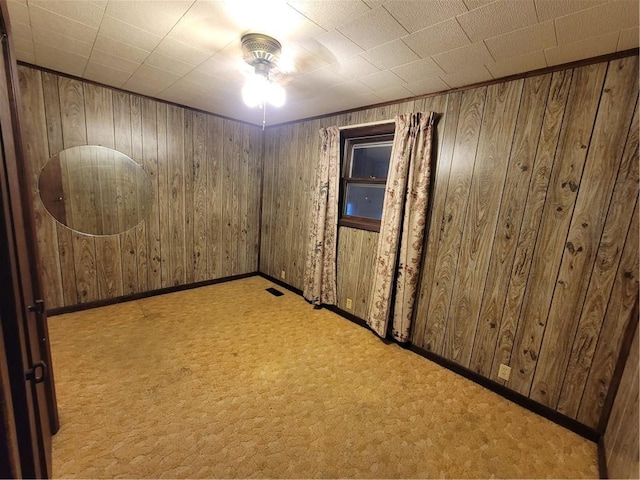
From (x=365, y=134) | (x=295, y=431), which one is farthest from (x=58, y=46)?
(x=295, y=431)

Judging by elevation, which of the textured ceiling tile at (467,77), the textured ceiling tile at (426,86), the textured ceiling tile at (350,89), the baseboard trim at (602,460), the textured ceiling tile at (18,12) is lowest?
the baseboard trim at (602,460)

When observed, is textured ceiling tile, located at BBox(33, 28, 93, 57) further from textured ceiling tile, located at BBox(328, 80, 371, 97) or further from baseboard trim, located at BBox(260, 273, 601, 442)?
baseboard trim, located at BBox(260, 273, 601, 442)

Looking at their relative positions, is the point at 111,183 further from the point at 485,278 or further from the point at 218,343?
the point at 485,278

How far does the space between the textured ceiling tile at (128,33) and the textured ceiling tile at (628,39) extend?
2587 mm

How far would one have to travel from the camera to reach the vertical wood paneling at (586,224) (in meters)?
1.54

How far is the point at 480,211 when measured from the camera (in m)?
2.07

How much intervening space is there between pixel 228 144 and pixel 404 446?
3711mm

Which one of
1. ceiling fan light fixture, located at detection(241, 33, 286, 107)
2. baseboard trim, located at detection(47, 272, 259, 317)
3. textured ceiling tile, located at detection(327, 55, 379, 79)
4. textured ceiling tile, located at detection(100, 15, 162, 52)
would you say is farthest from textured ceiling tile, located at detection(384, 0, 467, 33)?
baseboard trim, located at detection(47, 272, 259, 317)

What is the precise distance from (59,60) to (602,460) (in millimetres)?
4634

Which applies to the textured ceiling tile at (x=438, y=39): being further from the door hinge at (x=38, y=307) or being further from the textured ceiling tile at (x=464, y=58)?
the door hinge at (x=38, y=307)

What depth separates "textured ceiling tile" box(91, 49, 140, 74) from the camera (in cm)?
201

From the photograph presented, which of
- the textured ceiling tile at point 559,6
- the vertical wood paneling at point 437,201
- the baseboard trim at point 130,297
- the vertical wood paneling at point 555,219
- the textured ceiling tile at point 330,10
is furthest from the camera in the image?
the baseboard trim at point 130,297

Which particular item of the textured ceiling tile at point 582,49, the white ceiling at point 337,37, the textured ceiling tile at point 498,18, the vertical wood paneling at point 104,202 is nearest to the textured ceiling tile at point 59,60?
the white ceiling at point 337,37

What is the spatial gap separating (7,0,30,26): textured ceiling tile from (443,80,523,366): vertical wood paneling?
2947 mm
